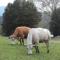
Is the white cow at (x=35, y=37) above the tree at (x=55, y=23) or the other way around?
above

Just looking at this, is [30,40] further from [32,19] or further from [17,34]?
[32,19]

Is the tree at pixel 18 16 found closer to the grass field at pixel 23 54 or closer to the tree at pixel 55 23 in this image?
the tree at pixel 55 23

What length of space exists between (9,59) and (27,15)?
2713 cm

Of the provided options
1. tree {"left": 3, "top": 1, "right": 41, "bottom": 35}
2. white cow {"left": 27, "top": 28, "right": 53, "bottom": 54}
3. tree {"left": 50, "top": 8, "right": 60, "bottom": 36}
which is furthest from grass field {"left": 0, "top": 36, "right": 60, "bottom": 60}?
tree {"left": 3, "top": 1, "right": 41, "bottom": 35}

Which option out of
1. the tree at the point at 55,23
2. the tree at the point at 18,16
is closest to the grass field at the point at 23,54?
the tree at the point at 55,23

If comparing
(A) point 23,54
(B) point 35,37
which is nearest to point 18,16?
(B) point 35,37

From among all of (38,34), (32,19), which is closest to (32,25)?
(32,19)

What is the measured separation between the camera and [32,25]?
40125 mm

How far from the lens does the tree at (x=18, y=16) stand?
129 ft

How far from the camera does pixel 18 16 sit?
39.8 metres

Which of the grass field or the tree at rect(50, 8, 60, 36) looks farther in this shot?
the tree at rect(50, 8, 60, 36)

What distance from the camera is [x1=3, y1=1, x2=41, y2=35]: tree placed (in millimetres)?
39469

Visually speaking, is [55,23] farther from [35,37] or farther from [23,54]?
[23,54]

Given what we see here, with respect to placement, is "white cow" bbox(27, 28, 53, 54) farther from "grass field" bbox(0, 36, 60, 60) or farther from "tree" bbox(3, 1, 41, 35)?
"tree" bbox(3, 1, 41, 35)
